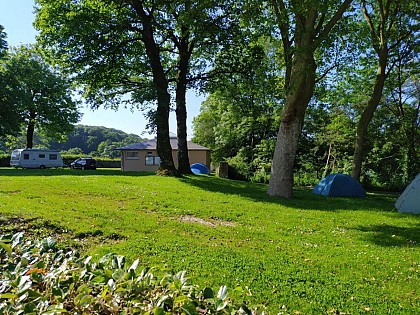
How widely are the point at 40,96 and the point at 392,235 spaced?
3581 cm

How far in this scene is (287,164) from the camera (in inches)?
438

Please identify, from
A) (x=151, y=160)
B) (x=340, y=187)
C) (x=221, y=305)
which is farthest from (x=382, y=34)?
(x=151, y=160)

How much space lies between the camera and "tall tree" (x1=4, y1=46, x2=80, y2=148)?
31453 millimetres

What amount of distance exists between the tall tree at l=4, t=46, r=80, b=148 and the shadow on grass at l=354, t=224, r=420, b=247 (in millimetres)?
31668

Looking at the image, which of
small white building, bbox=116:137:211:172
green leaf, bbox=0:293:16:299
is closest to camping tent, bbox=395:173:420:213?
green leaf, bbox=0:293:16:299

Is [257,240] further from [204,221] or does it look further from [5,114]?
[5,114]

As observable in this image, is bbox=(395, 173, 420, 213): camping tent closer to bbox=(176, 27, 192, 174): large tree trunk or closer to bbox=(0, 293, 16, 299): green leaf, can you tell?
bbox=(176, 27, 192, 174): large tree trunk

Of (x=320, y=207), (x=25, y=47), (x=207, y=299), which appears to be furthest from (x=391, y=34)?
(x=25, y=47)

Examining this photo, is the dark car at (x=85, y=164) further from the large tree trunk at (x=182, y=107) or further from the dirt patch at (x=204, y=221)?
the dirt patch at (x=204, y=221)

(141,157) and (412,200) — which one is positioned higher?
(141,157)

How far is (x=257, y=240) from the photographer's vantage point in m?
5.75

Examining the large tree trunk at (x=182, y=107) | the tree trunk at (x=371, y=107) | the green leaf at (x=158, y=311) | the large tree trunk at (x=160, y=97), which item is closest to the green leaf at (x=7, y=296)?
the green leaf at (x=158, y=311)

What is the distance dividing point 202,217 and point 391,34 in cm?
1477

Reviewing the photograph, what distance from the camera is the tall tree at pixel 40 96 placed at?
3145 centimetres
